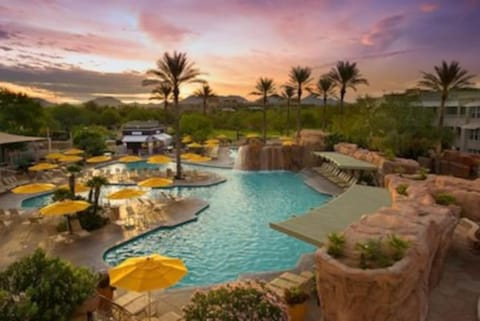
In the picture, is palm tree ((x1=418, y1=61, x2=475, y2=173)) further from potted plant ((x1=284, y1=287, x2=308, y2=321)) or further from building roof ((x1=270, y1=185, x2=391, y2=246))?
potted plant ((x1=284, y1=287, x2=308, y2=321))

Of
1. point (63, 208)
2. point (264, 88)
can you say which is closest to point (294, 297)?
point (63, 208)

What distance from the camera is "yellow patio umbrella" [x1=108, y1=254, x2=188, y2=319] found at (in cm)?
764

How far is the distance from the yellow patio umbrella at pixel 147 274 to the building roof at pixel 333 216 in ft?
11.4

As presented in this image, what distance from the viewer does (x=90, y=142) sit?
1460 inches

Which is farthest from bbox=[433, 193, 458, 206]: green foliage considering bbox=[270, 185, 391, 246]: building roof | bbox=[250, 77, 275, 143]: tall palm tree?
bbox=[250, 77, 275, 143]: tall palm tree

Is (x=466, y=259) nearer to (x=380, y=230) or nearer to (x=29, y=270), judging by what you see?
(x=380, y=230)

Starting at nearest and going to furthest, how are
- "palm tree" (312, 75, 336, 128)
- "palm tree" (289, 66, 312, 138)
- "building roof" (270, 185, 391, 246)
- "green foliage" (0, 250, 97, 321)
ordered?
"green foliage" (0, 250, 97, 321), "building roof" (270, 185, 391, 246), "palm tree" (289, 66, 312, 138), "palm tree" (312, 75, 336, 128)

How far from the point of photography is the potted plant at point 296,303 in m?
8.22

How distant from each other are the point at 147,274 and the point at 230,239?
27.0ft

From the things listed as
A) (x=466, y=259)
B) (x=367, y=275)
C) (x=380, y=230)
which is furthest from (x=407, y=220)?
(x=466, y=259)

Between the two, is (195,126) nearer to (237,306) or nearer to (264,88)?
(264,88)

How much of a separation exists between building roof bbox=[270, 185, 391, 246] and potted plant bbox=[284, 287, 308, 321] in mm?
1464

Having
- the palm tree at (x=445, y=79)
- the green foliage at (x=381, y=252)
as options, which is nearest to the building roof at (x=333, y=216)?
the green foliage at (x=381, y=252)

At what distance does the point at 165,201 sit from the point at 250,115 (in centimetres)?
4992
